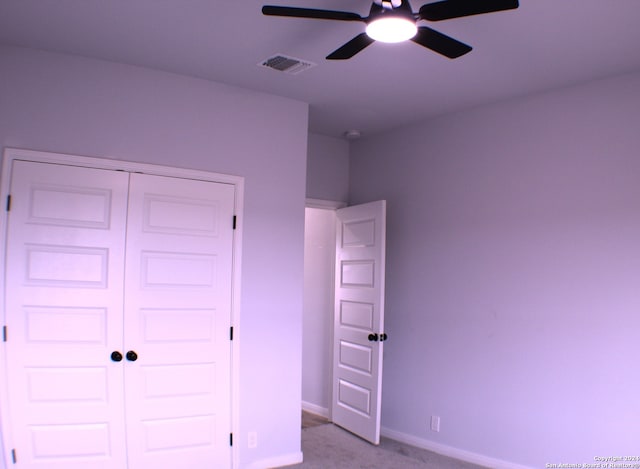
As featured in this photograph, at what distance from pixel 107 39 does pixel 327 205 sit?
8.71ft

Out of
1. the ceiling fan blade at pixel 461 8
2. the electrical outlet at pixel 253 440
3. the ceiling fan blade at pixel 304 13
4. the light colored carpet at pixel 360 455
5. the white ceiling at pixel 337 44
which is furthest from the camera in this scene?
the light colored carpet at pixel 360 455

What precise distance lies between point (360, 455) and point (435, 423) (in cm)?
71

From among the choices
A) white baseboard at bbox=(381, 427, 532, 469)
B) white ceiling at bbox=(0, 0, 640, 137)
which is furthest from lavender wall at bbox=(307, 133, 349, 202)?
white baseboard at bbox=(381, 427, 532, 469)

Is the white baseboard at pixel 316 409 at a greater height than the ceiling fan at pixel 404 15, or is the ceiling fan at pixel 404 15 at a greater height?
the ceiling fan at pixel 404 15

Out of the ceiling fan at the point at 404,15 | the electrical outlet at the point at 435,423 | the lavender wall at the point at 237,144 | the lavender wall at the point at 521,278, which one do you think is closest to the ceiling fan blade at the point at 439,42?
the ceiling fan at the point at 404,15

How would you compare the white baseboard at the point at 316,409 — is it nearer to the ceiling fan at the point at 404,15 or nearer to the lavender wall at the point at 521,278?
the lavender wall at the point at 521,278

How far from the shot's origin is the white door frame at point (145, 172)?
285 centimetres

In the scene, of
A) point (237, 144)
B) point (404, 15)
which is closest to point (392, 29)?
point (404, 15)

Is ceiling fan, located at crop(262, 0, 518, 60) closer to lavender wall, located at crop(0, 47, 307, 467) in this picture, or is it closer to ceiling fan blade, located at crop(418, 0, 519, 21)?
ceiling fan blade, located at crop(418, 0, 519, 21)

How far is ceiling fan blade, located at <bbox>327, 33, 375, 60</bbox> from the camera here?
215 centimetres

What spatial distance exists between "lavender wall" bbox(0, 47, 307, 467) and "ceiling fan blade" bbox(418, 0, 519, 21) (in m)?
1.99

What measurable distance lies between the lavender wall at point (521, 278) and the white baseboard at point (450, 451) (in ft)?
0.11

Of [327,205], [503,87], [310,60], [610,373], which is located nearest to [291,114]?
[310,60]

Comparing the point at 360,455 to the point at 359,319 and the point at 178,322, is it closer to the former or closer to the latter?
the point at 359,319
